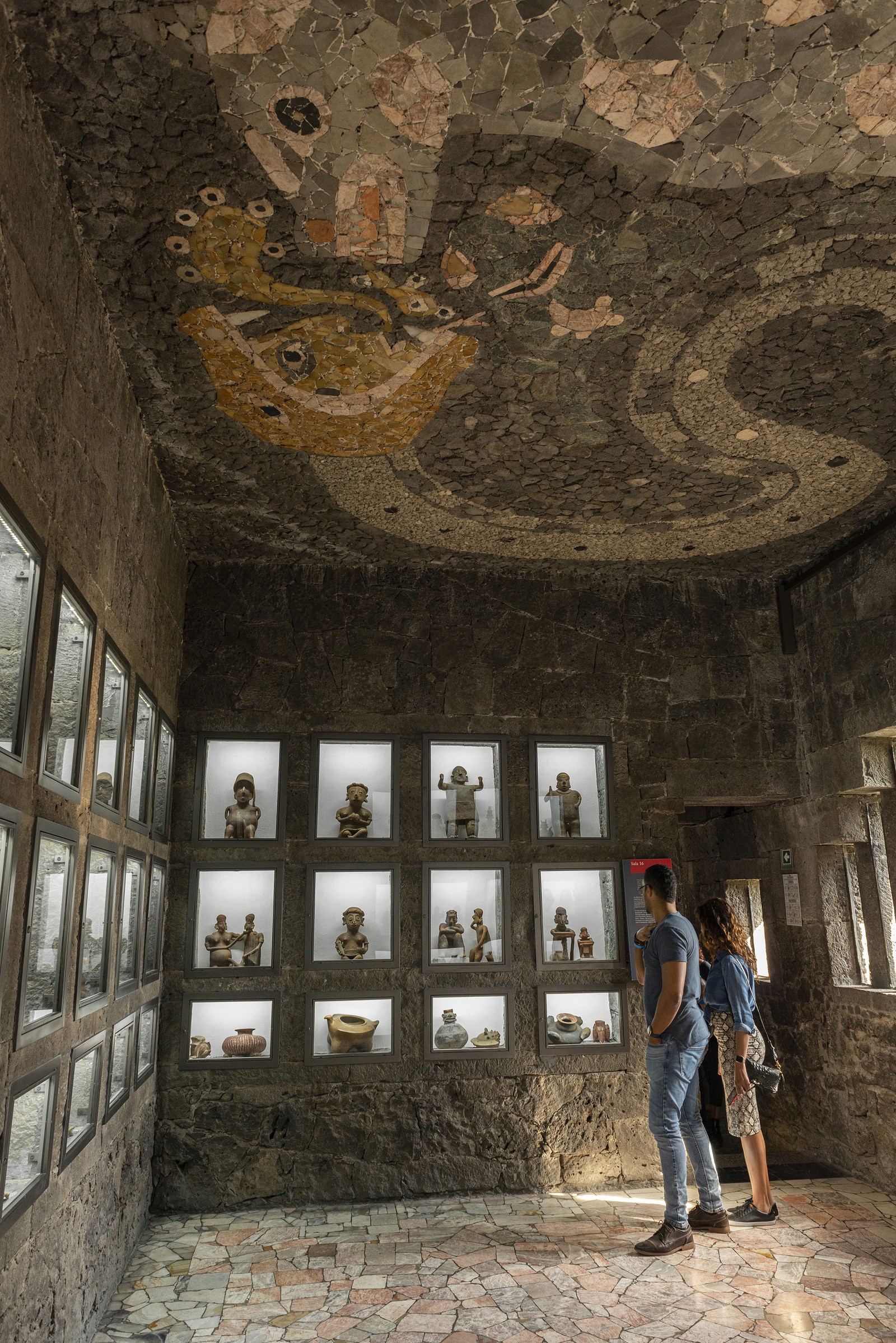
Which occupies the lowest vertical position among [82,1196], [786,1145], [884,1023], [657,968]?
[786,1145]

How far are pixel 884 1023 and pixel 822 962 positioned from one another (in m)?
0.60

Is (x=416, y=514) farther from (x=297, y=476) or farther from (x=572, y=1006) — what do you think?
(x=572, y=1006)

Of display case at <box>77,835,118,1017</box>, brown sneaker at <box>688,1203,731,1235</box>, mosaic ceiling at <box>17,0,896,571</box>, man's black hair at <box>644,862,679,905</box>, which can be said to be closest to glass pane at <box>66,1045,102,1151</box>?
display case at <box>77,835,118,1017</box>

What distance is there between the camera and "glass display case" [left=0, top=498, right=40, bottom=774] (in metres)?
2.26

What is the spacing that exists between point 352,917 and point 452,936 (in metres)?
0.59

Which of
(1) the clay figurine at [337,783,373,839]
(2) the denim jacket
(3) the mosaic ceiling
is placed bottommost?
(2) the denim jacket

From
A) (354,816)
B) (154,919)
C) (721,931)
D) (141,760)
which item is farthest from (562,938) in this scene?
(141,760)

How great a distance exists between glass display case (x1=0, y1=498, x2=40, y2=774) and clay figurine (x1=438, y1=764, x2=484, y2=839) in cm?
326

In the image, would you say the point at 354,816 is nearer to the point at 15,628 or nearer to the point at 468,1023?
the point at 468,1023

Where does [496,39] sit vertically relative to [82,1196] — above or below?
above

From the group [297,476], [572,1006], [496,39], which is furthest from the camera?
[572,1006]

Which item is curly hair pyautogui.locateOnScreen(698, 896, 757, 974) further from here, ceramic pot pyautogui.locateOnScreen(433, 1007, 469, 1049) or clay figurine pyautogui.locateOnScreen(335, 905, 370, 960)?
clay figurine pyautogui.locateOnScreen(335, 905, 370, 960)

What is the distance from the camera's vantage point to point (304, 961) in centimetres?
500

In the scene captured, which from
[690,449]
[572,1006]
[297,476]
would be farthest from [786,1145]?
[297,476]
